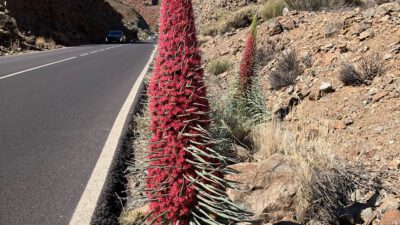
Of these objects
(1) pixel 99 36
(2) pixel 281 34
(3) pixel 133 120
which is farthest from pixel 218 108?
(1) pixel 99 36

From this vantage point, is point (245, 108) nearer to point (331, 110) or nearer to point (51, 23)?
point (331, 110)

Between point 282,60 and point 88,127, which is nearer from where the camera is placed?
point 88,127

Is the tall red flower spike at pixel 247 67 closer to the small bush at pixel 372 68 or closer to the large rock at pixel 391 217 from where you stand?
the small bush at pixel 372 68

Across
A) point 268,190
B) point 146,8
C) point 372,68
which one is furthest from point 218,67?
point 146,8

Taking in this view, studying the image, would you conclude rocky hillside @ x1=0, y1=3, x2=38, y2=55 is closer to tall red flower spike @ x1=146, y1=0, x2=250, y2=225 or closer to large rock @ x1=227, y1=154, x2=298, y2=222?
large rock @ x1=227, y1=154, x2=298, y2=222

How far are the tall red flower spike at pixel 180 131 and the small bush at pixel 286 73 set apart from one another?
6586mm

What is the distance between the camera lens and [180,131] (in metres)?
2.10

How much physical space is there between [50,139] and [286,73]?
509 cm

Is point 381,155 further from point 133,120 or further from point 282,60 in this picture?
point 282,60

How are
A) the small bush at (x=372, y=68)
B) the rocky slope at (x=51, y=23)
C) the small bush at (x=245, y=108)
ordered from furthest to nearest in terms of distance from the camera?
the rocky slope at (x=51, y=23) → the small bush at (x=372, y=68) → the small bush at (x=245, y=108)

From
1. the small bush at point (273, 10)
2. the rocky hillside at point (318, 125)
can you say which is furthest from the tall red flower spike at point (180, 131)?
the small bush at point (273, 10)

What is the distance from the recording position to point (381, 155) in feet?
15.4

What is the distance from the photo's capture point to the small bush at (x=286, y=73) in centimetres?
852

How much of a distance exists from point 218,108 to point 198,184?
3.76m
